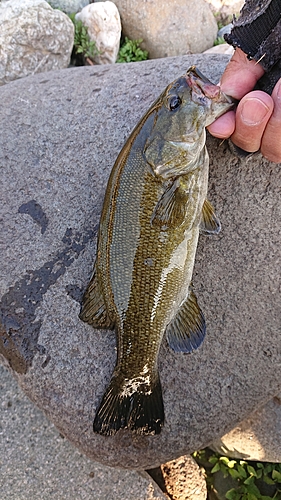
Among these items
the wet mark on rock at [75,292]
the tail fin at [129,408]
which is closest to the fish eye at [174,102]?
the wet mark on rock at [75,292]

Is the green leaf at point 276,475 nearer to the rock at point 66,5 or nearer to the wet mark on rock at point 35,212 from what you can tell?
the wet mark on rock at point 35,212

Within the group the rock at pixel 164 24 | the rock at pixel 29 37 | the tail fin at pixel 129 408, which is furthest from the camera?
the rock at pixel 164 24

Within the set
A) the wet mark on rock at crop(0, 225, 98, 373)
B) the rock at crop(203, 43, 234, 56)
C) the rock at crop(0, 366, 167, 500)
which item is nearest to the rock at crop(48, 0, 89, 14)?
the rock at crop(203, 43, 234, 56)

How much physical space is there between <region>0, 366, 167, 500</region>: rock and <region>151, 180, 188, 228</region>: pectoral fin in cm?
168

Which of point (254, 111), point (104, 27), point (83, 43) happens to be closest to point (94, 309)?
point (254, 111)

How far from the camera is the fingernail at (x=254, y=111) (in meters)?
2.47

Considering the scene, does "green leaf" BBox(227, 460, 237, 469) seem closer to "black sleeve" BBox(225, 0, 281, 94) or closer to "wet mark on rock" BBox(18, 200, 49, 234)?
"wet mark on rock" BBox(18, 200, 49, 234)

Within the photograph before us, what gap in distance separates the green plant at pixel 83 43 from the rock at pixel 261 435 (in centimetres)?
453

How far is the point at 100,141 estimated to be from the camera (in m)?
3.17

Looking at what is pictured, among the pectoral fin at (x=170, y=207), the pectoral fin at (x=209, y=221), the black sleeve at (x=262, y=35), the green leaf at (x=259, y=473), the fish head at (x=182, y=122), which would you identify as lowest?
the green leaf at (x=259, y=473)

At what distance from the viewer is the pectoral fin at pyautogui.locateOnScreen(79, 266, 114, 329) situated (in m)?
2.73

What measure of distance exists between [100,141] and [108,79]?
1.84ft

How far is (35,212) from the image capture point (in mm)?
3084

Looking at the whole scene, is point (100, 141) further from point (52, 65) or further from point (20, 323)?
point (52, 65)
